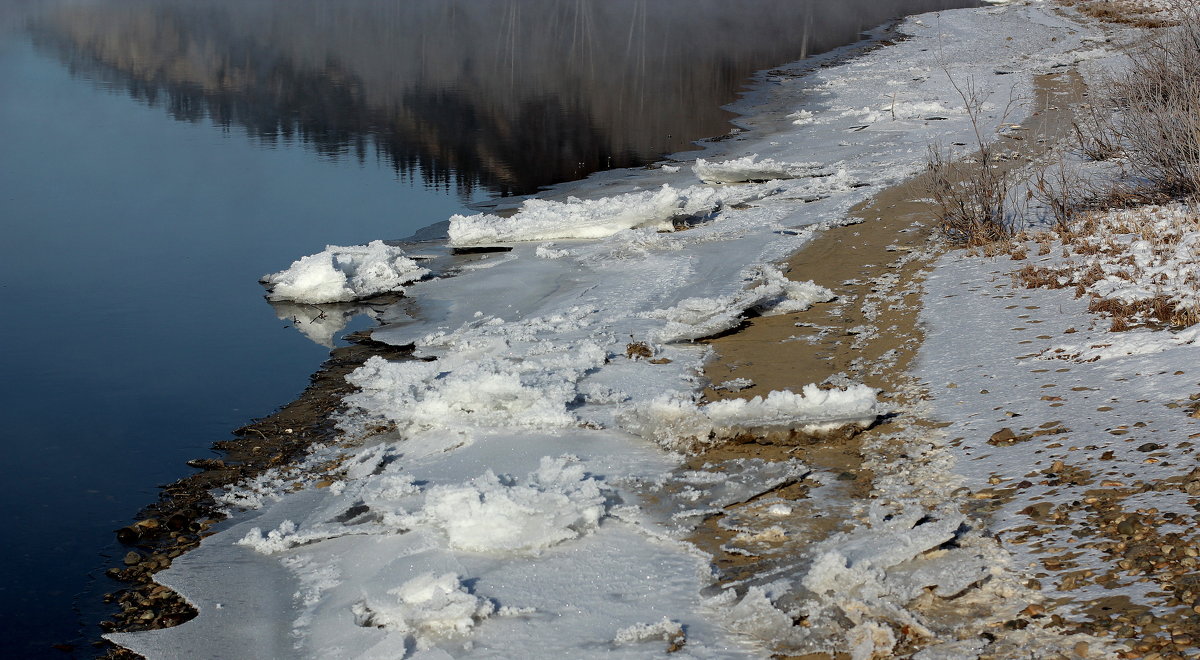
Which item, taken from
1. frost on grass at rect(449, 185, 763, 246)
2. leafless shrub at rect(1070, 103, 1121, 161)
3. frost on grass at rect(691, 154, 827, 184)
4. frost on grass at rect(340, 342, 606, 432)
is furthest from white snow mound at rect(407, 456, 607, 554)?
frost on grass at rect(691, 154, 827, 184)

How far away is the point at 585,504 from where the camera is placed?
6.72 meters

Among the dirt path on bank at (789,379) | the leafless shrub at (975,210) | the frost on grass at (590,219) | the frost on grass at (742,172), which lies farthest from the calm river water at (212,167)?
the leafless shrub at (975,210)

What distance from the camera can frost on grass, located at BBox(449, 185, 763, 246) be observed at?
47.4ft

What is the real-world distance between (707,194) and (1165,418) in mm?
9460

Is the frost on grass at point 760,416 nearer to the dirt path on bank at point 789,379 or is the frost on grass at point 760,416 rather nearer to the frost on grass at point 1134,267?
the dirt path on bank at point 789,379

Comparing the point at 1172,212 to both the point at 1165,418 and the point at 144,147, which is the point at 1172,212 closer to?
the point at 1165,418

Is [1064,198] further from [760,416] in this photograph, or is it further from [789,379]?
[760,416]

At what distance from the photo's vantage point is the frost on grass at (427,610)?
5.56m

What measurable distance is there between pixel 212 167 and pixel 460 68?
551 inches

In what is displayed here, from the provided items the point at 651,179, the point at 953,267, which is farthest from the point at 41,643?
Answer: the point at 651,179

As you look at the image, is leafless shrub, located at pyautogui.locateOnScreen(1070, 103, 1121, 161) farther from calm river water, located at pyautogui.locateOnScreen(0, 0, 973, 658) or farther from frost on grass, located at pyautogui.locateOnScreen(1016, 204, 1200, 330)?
calm river water, located at pyautogui.locateOnScreen(0, 0, 973, 658)

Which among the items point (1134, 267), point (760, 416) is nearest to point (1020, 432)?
point (760, 416)

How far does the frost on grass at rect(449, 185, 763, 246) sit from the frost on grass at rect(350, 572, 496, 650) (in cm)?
893

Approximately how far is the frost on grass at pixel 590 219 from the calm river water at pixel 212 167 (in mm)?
1931
